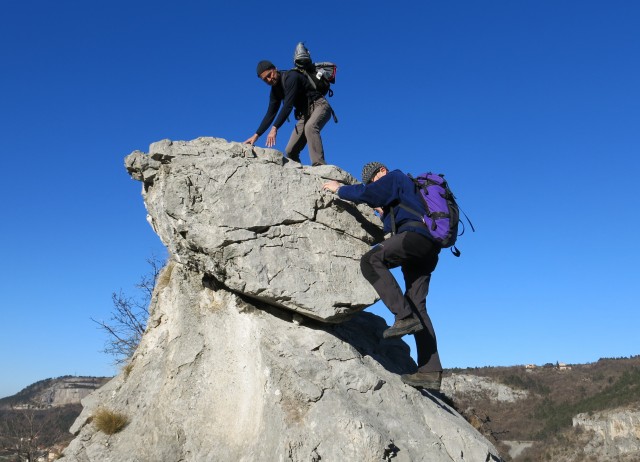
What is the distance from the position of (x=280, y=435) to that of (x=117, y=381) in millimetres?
3252

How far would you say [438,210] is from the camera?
687 centimetres

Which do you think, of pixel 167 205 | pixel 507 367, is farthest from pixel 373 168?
pixel 507 367

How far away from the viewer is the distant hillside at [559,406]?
1939 inches

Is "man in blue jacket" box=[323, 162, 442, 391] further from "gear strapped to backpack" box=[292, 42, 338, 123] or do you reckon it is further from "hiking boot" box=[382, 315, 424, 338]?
"gear strapped to backpack" box=[292, 42, 338, 123]

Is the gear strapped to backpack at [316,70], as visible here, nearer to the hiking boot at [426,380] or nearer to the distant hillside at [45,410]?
the hiking boot at [426,380]

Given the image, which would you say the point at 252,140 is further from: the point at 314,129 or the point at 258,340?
the point at 258,340

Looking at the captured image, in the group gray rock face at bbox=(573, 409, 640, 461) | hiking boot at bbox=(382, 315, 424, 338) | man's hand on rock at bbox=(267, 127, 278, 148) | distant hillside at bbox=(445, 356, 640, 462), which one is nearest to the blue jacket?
hiking boot at bbox=(382, 315, 424, 338)

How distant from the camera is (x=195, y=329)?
25.8 feet

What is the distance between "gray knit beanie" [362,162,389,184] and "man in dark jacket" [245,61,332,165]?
1596 millimetres

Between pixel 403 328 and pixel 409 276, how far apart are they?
1.10 metres

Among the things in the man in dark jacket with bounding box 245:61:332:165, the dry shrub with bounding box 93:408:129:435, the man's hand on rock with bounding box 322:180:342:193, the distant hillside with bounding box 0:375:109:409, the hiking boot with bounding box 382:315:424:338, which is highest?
the distant hillside with bounding box 0:375:109:409

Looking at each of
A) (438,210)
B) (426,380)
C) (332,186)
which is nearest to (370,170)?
(332,186)

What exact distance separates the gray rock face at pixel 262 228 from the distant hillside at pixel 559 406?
3149 centimetres

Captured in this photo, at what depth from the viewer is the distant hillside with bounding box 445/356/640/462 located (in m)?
49.2
